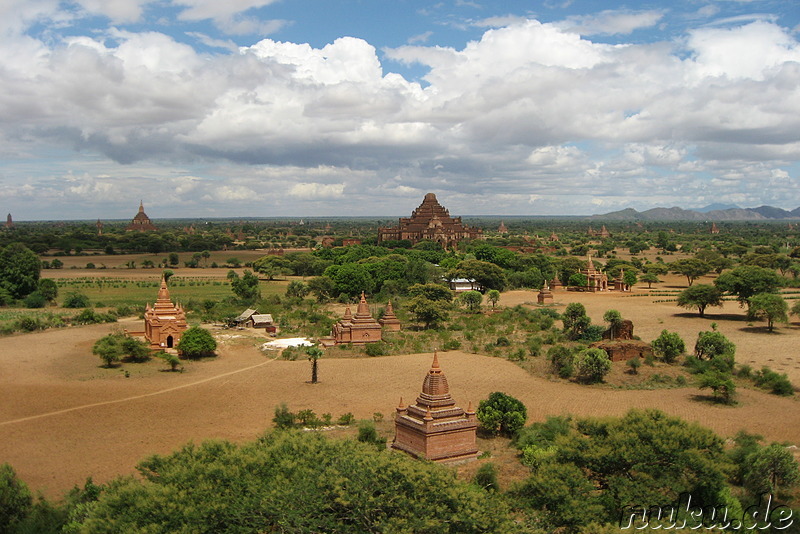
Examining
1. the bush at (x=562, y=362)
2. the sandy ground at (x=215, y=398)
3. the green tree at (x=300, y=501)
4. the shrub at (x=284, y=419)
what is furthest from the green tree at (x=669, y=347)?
the green tree at (x=300, y=501)

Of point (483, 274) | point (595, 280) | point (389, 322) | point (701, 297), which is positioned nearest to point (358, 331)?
point (389, 322)

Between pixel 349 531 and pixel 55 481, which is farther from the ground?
pixel 349 531

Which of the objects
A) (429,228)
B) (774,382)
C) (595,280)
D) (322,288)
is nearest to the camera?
(774,382)

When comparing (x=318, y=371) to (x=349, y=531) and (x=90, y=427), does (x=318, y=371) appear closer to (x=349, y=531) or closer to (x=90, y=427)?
(x=90, y=427)

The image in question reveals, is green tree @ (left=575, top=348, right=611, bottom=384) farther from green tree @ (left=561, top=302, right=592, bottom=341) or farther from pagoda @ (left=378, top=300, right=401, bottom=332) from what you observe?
pagoda @ (left=378, top=300, right=401, bottom=332)

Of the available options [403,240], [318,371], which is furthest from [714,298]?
[403,240]

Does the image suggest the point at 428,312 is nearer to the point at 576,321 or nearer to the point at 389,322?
the point at 389,322

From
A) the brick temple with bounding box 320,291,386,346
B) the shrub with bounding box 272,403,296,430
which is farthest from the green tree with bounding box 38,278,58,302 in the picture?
the shrub with bounding box 272,403,296,430

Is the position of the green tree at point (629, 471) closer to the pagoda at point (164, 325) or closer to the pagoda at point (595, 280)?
Answer: the pagoda at point (164, 325)
